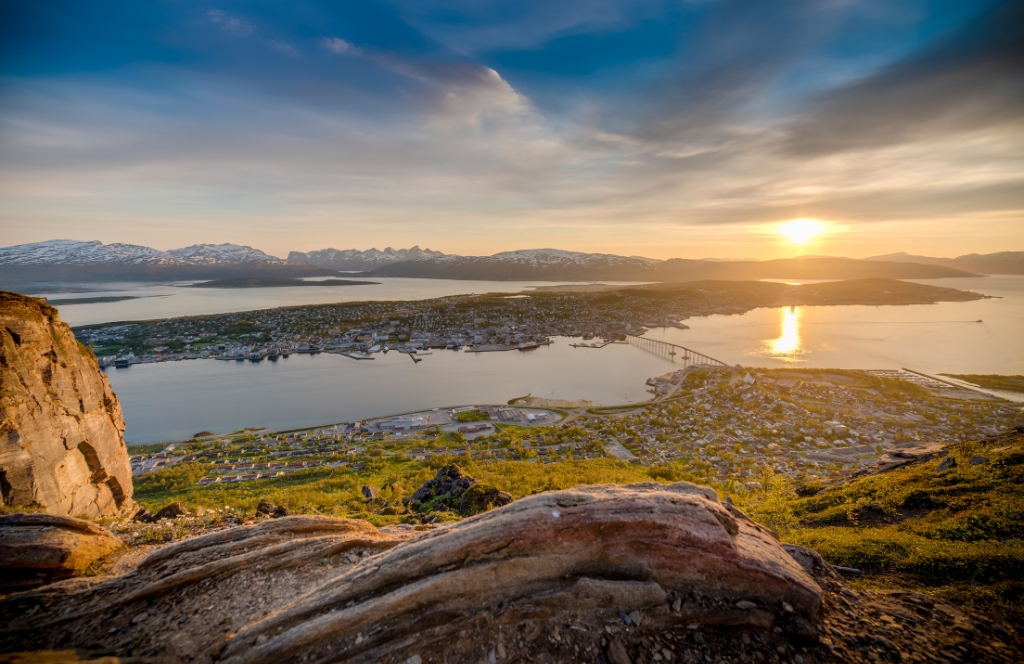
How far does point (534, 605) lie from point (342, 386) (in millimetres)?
53045

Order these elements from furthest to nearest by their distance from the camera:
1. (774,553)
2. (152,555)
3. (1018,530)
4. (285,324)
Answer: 1. (285,324)
2. (1018,530)
3. (152,555)
4. (774,553)

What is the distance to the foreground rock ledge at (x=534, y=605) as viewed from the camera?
5215 millimetres

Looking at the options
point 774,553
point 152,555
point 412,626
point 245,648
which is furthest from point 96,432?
point 774,553

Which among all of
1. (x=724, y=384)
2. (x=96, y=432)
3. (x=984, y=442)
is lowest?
(x=724, y=384)

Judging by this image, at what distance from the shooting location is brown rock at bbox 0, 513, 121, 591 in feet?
21.3

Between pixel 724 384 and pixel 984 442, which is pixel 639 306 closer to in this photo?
pixel 724 384

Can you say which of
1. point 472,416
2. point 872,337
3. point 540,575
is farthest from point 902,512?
point 872,337

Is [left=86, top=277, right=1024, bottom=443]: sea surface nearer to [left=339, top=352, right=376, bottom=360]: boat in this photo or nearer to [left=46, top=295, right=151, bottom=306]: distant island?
[left=339, top=352, right=376, bottom=360]: boat

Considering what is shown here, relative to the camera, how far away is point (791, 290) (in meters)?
156

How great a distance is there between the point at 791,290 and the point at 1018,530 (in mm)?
178150

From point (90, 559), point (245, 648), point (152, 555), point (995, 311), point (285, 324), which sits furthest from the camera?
point (995, 311)

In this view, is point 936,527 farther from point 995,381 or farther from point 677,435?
point 995,381

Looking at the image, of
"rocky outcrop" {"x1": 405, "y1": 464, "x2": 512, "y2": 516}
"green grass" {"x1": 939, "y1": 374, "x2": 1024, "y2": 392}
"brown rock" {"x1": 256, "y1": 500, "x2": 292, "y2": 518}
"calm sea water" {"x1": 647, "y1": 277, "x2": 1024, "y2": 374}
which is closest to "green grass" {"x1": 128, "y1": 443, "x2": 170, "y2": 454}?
"brown rock" {"x1": 256, "y1": 500, "x2": 292, "y2": 518}

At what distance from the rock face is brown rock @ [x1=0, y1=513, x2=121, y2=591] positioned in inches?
169
